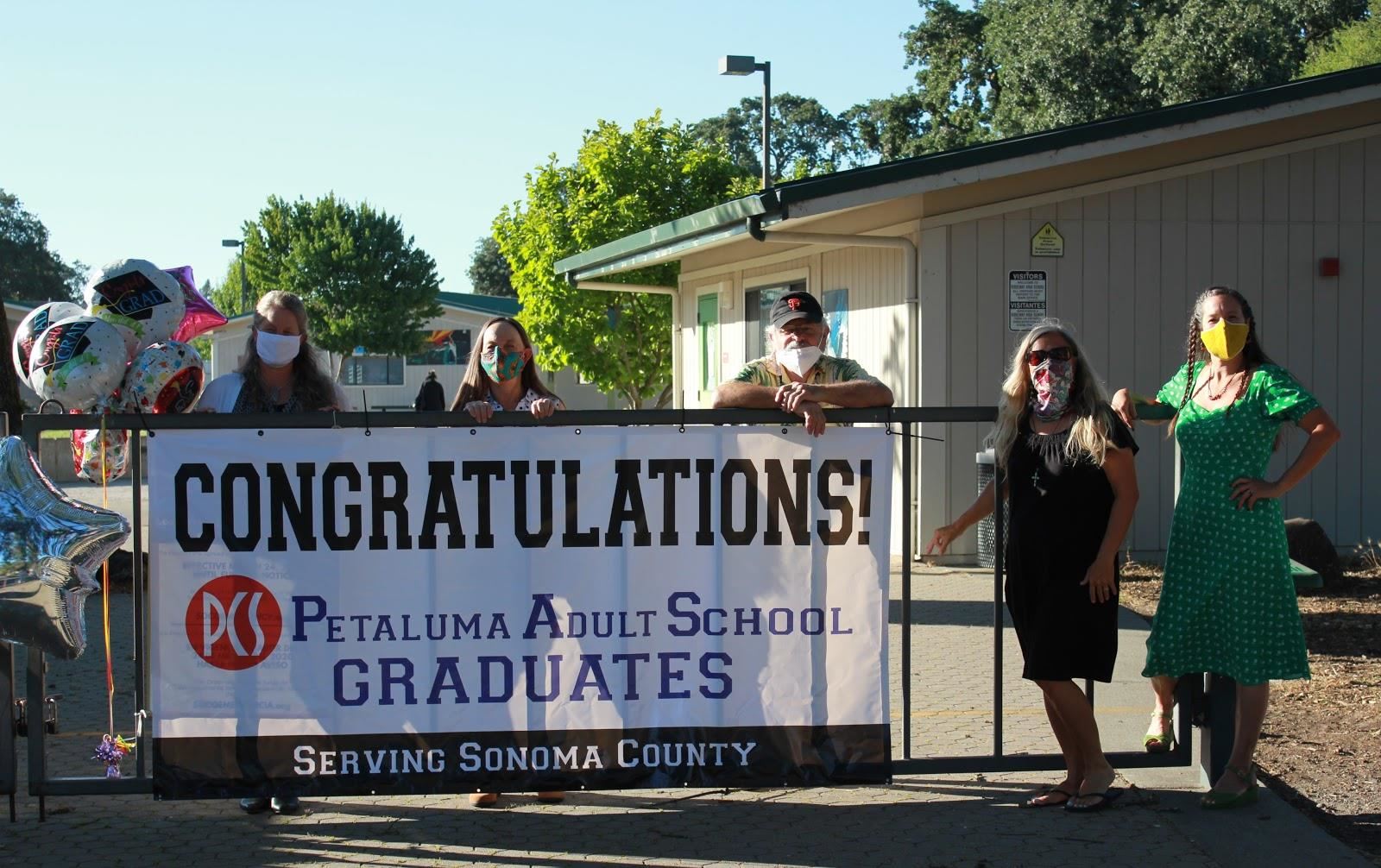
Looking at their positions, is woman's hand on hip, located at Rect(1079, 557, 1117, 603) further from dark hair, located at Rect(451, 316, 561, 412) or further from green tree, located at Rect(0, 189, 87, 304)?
green tree, located at Rect(0, 189, 87, 304)

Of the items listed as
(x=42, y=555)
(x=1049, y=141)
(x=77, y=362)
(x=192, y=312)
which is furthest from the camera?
(x=1049, y=141)

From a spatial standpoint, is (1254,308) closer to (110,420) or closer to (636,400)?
(110,420)

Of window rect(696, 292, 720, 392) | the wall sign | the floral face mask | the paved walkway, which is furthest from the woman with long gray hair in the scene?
window rect(696, 292, 720, 392)

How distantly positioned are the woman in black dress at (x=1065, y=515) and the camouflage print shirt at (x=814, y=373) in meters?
0.57

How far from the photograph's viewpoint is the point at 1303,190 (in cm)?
1151

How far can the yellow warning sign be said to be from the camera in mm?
11281

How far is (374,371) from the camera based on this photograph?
59219 millimetres

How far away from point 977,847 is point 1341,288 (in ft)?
29.1

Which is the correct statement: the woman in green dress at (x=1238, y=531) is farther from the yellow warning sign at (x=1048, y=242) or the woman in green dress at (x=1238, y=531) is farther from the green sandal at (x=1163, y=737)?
the yellow warning sign at (x=1048, y=242)

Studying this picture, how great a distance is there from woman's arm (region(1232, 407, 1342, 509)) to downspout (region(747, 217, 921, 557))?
641cm

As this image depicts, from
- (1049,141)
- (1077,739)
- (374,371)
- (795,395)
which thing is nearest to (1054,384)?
(795,395)

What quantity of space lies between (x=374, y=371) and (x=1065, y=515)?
186 ft

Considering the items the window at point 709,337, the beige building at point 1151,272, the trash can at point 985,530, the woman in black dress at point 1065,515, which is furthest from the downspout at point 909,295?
the woman in black dress at point 1065,515

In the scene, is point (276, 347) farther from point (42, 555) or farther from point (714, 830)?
point (714, 830)
